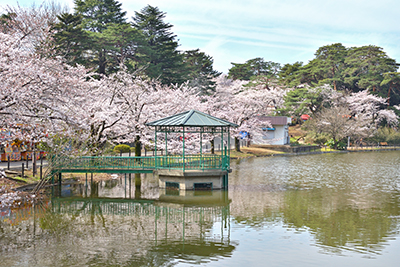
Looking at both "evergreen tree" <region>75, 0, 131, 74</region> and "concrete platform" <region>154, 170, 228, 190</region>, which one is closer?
"concrete platform" <region>154, 170, 228, 190</region>

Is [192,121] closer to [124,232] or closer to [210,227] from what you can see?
[210,227]

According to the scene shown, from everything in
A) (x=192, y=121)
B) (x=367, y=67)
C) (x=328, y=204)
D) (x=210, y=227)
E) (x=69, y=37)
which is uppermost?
(x=367, y=67)

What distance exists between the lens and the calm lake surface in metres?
10.4

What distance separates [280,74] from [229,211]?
6450 cm

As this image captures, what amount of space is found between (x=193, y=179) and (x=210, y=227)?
21.4 ft

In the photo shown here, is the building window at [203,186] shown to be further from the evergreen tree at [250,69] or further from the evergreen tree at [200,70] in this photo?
the evergreen tree at [250,69]

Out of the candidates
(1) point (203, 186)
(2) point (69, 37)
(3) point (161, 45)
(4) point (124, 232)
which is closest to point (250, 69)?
(3) point (161, 45)

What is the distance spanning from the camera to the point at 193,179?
2034 cm

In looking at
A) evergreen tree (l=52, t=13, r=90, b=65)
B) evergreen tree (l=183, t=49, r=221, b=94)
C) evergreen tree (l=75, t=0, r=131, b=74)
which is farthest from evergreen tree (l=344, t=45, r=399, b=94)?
evergreen tree (l=52, t=13, r=90, b=65)

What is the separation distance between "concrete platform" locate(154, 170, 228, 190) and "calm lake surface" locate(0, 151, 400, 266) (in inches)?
28.2

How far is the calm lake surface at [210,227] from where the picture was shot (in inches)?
409

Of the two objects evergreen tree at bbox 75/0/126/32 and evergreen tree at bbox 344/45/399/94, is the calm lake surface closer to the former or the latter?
evergreen tree at bbox 75/0/126/32

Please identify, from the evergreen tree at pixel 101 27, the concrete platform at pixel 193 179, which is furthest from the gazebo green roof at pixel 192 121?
the evergreen tree at pixel 101 27

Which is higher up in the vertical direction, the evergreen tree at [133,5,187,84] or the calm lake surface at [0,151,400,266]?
the evergreen tree at [133,5,187,84]
